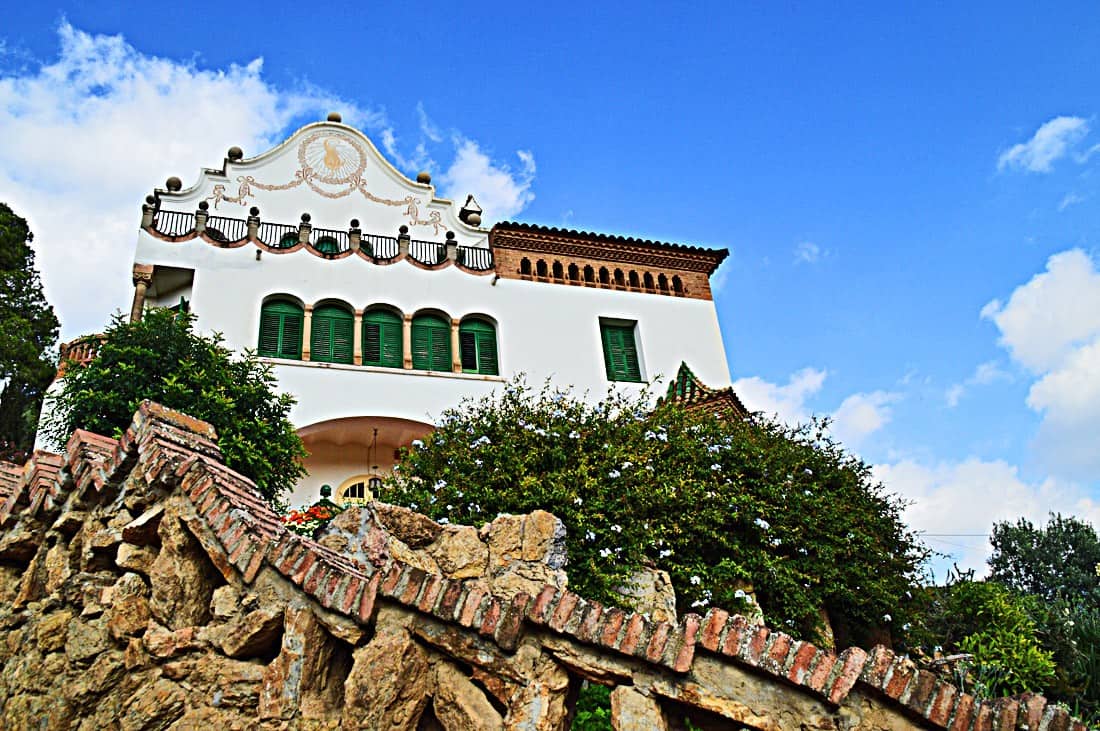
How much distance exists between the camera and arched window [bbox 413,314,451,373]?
678 inches

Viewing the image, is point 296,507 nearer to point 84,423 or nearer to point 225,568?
point 84,423

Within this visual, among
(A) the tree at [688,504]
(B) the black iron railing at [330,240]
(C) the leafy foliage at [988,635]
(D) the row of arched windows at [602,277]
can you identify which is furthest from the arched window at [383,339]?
(C) the leafy foliage at [988,635]

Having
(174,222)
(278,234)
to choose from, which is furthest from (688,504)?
(174,222)

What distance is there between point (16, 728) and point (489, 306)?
1473 centimetres

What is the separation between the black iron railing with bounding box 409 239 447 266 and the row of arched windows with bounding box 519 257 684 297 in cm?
203

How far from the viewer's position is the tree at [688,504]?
346 inches

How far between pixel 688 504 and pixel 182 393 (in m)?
6.74

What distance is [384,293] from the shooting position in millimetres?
17578

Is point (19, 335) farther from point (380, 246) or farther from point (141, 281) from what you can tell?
point (380, 246)

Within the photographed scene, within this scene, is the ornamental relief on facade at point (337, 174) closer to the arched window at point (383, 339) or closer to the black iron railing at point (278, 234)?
the black iron railing at point (278, 234)

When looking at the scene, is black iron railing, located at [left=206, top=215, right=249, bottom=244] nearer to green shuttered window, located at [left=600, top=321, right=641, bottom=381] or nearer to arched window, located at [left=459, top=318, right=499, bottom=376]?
arched window, located at [left=459, top=318, right=499, bottom=376]

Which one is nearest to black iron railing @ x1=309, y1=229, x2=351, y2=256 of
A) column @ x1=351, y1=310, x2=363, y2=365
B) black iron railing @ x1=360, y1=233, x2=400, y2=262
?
black iron railing @ x1=360, y1=233, x2=400, y2=262

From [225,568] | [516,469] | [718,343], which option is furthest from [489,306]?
[225,568]

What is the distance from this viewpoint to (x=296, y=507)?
15.5 m
